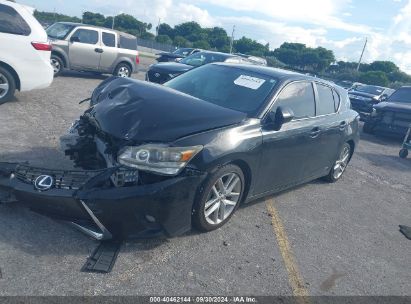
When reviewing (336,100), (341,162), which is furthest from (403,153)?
(336,100)

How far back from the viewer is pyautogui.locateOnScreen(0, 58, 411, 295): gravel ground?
10.1 feet

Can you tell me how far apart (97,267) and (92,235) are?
12.4 inches

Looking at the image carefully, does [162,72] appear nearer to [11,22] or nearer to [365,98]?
[11,22]

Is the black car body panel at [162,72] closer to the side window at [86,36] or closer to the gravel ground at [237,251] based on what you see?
the side window at [86,36]

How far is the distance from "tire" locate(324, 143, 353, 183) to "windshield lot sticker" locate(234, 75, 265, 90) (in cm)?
229

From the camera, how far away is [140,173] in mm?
3412

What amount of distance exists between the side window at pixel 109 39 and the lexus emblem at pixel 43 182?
36.6ft

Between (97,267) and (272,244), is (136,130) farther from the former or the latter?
(272,244)

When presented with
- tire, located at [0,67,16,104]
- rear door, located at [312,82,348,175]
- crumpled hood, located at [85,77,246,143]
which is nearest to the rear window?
tire, located at [0,67,16,104]

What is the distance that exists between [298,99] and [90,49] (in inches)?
393

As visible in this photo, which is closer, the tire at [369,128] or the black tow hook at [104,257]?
the black tow hook at [104,257]

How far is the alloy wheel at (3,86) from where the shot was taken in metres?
7.26

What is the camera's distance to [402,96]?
13.2 meters

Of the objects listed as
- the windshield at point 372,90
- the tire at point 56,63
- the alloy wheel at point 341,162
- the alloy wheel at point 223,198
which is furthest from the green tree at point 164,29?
the alloy wheel at point 223,198
